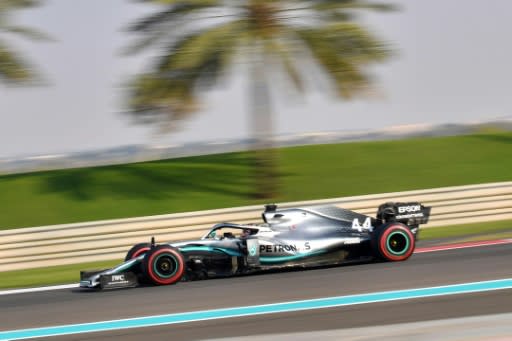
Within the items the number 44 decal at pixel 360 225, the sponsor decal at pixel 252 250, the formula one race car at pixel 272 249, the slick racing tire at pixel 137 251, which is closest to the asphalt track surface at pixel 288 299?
the formula one race car at pixel 272 249

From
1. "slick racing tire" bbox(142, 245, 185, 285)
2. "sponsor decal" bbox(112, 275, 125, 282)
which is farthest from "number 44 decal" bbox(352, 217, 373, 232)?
"sponsor decal" bbox(112, 275, 125, 282)

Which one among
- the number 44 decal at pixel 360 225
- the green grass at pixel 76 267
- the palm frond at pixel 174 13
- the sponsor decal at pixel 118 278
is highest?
the palm frond at pixel 174 13

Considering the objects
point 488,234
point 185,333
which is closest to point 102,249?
point 488,234

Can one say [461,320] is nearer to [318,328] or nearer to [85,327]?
[318,328]

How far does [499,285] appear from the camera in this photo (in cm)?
790

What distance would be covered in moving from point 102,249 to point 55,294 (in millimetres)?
3960

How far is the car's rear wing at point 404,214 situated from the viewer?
10.6 metres

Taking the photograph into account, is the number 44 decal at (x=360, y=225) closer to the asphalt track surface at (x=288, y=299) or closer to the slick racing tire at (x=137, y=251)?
the asphalt track surface at (x=288, y=299)

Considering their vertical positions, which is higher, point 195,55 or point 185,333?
point 195,55

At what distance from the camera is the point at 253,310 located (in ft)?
24.7

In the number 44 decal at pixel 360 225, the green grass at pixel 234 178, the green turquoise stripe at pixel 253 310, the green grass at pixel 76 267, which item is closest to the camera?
the green turquoise stripe at pixel 253 310

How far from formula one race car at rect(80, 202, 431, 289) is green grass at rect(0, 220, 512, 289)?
223 cm

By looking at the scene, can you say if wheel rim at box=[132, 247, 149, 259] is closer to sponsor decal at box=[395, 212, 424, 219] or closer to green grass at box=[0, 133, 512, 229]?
sponsor decal at box=[395, 212, 424, 219]

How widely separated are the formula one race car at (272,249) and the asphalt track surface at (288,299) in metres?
0.15
